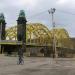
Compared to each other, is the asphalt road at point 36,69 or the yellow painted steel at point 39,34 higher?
the yellow painted steel at point 39,34

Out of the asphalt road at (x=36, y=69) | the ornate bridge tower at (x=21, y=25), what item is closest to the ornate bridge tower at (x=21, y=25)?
the ornate bridge tower at (x=21, y=25)

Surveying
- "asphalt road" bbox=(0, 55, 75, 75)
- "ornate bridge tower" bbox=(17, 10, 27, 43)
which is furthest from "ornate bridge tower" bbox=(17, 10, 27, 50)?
"asphalt road" bbox=(0, 55, 75, 75)

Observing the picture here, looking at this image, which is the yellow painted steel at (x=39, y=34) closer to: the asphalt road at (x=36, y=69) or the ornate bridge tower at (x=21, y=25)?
the ornate bridge tower at (x=21, y=25)

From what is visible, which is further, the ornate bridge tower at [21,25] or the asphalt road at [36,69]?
the ornate bridge tower at [21,25]

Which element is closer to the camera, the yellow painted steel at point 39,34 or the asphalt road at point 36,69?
the asphalt road at point 36,69

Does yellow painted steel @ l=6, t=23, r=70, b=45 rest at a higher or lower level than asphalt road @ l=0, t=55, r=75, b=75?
higher

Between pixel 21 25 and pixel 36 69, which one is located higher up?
pixel 21 25

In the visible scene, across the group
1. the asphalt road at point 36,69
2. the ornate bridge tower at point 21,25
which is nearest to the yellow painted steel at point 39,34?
the ornate bridge tower at point 21,25

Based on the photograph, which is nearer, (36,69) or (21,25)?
(36,69)

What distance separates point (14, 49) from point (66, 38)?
29.2 metres

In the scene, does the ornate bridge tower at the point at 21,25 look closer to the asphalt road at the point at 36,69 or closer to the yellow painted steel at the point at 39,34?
the yellow painted steel at the point at 39,34

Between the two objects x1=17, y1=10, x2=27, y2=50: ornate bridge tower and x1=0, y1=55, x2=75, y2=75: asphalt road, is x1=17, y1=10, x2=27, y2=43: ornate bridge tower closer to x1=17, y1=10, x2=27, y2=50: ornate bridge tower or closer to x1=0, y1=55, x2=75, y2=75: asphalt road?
x1=17, y1=10, x2=27, y2=50: ornate bridge tower

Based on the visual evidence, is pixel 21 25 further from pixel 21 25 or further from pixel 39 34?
pixel 39 34

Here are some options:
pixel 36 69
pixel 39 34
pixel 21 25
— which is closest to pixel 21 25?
pixel 21 25
